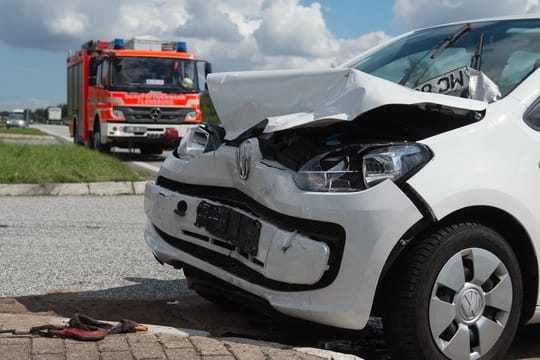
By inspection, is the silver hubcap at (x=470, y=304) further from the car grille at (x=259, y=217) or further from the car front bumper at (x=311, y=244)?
the car grille at (x=259, y=217)

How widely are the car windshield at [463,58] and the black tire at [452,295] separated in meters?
0.84

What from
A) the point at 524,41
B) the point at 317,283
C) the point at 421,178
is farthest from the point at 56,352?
the point at 524,41

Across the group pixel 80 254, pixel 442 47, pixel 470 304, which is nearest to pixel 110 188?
pixel 80 254

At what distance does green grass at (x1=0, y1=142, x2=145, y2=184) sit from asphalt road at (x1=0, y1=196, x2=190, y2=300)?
165 cm

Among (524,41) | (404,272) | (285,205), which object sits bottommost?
(404,272)

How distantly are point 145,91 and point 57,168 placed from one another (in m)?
6.69

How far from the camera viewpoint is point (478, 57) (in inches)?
164

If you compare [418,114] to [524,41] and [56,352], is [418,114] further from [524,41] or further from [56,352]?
[56,352]

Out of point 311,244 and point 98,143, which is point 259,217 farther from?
point 98,143

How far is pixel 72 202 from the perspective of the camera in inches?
387

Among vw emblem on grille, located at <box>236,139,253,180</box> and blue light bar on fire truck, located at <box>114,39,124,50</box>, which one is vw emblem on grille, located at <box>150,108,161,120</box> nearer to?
blue light bar on fire truck, located at <box>114,39,124,50</box>

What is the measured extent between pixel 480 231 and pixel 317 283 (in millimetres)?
752

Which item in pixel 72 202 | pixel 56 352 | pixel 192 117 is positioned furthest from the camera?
pixel 192 117

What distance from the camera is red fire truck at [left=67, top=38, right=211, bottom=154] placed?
17.8m
